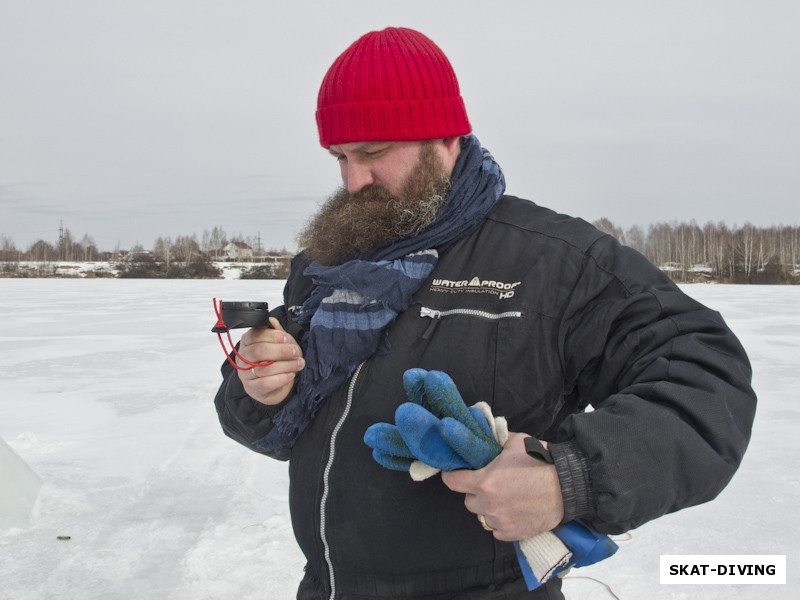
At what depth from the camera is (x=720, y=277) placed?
45.8 m

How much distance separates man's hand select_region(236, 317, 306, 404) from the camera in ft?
4.59

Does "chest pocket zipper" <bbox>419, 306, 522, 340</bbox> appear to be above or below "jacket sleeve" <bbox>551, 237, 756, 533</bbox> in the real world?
above

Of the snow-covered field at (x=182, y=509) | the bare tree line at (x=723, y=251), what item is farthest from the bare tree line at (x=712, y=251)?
the snow-covered field at (x=182, y=509)

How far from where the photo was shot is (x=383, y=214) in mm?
1581

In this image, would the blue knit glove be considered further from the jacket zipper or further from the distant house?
the distant house

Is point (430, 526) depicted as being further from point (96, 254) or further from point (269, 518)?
point (96, 254)

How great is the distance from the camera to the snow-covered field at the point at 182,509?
8.86ft

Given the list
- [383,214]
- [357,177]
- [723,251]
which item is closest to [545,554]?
[383,214]

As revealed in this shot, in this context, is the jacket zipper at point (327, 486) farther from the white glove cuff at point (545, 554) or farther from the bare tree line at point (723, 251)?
the bare tree line at point (723, 251)

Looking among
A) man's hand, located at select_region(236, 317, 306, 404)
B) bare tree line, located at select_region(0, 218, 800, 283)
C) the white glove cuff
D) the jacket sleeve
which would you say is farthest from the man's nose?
bare tree line, located at select_region(0, 218, 800, 283)

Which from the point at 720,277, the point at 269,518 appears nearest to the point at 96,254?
the point at 720,277

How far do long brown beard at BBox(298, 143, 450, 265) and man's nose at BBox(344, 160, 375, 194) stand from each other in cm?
1

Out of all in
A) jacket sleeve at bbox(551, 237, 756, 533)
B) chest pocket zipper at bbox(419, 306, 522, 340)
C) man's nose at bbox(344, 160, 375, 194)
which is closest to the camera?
jacket sleeve at bbox(551, 237, 756, 533)

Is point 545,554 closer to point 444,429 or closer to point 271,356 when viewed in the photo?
point 444,429
